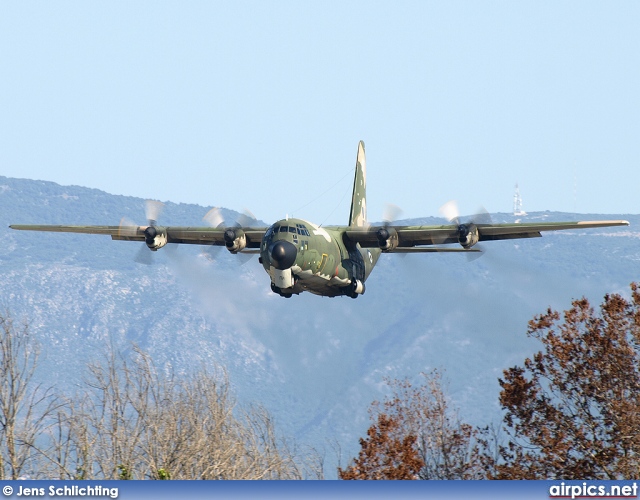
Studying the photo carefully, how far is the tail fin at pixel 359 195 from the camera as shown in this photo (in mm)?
52897

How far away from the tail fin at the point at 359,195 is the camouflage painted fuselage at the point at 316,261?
5798 millimetres

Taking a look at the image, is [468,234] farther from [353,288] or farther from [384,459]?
[384,459]

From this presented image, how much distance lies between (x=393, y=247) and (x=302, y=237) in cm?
647

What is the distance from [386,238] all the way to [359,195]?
10154mm

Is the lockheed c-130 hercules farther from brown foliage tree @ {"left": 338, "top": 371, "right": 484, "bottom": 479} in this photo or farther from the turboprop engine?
brown foliage tree @ {"left": 338, "top": 371, "right": 484, "bottom": 479}

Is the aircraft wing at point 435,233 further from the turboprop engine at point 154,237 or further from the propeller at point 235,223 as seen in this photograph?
the turboprop engine at point 154,237

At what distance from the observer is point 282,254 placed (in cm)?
3831

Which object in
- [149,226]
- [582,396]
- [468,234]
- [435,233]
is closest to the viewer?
[582,396]

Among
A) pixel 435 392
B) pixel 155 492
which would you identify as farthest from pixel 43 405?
pixel 155 492

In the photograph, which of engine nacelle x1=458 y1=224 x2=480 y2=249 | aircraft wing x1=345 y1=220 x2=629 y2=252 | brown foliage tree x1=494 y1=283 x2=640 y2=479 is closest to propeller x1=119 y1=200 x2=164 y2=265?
aircraft wing x1=345 y1=220 x2=629 y2=252

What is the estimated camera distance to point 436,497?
22.9 metres

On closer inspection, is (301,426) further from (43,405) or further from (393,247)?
(393,247)

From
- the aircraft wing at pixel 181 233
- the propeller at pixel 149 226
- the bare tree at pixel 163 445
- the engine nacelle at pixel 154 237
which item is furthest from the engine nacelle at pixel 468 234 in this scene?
the propeller at pixel 149 226

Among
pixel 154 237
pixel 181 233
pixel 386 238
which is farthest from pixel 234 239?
pixel 386 238
